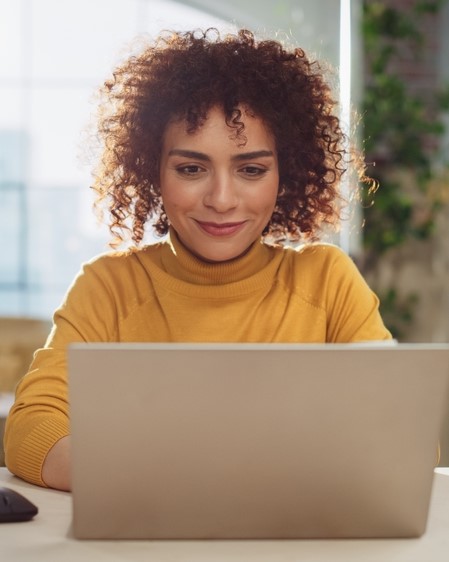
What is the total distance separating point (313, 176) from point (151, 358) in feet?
3.26

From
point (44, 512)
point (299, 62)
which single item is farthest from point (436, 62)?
point (44, 512)

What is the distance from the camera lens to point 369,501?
3.36 feet

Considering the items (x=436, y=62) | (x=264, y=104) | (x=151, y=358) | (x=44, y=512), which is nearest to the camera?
(x=151, y=358)

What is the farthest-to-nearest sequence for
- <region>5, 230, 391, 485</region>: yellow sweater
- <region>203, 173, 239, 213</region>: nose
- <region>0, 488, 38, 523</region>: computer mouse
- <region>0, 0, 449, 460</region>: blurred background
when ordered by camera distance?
<region>0, 0, 449, 460</region>: blurred background, <region>5, 230, 391, 485</region>: yellow sweater, <region>203, 173, 239, 213</region>: nose, <region>0, 488, 38, 523</region>: computer mouse

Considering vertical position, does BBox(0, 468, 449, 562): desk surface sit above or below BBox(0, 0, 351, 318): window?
below

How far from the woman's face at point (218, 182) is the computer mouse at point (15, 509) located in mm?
637

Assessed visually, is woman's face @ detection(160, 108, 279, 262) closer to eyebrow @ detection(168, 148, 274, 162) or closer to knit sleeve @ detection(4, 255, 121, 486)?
eyebrow @ detection(168, 148, 274, 162)

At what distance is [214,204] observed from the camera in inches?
62.7

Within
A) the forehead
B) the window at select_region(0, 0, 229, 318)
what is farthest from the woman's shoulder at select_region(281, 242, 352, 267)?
the window at select_region(0, 0, 229, 318)

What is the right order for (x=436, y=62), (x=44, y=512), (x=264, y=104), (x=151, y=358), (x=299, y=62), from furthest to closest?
(x=436, y=62) → (x=299, y=62) → (x=264, y=104) → (x=44, y=512) → (x=151, y=358)

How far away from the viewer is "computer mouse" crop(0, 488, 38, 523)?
1131mm

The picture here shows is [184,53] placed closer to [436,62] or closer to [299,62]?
[299,62]

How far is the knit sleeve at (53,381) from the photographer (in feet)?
4.69

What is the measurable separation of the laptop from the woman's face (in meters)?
0.68
